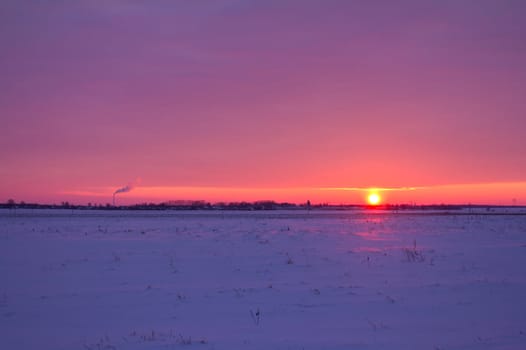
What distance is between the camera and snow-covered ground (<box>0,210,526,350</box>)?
7926 millimetres

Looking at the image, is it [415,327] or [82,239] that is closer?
[415,327]

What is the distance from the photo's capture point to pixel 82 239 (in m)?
25.4

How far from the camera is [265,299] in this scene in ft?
35.5

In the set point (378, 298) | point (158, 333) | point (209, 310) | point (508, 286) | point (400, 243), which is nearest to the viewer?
point (158, 333)

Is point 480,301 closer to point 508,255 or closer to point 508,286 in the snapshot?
point 508,286

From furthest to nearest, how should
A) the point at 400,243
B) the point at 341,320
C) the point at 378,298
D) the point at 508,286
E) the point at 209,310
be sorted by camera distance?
the point at 400,243, the point at 508,286, the point at 378,298, the point at 209,310, the point at 341,320

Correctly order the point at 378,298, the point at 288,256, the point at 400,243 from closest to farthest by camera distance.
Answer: the point at 378,298
the point at 288,256
the point at 400,243

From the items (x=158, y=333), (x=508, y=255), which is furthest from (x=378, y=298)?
(x=508, y=255)

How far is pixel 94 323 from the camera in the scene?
9070 mm

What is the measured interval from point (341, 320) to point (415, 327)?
1.39 m

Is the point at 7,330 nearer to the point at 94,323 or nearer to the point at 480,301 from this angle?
the point at 94,323

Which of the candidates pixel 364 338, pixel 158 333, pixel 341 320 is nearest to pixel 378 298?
pixel 341 320

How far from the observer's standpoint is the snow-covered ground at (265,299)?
793 centimetres

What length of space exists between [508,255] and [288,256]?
8.66m
